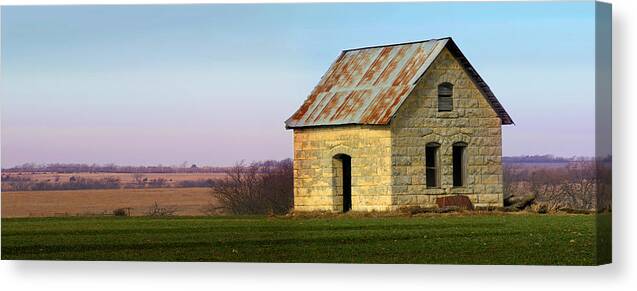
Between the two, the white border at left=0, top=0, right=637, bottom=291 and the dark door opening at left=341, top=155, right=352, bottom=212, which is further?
the dark door opening at left=341, top=155, right=352, bottom=212

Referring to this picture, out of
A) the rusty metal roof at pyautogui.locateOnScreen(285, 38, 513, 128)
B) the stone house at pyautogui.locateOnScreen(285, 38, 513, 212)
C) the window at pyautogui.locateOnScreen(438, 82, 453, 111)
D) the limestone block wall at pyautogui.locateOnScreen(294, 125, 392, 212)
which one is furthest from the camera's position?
the window at pyautogui.locateOnScreen(438, 82, 453, 111)

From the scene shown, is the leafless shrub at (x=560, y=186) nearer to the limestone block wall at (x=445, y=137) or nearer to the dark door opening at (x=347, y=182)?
the limestone block wall at (x=445, y=137)

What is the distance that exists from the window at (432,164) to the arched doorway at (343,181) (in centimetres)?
148

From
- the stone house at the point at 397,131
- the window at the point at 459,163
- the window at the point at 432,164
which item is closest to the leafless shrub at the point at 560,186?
the stone house at the point at 397,131

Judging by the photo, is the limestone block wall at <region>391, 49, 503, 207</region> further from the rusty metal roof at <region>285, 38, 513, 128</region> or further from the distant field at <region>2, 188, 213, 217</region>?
the distant field at <region>2, 188, 213, 217</region>

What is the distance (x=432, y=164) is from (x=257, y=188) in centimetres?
403

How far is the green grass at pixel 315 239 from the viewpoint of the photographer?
1150 inches

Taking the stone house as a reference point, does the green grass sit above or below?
below

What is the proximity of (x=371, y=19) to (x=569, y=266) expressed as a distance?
531 cm

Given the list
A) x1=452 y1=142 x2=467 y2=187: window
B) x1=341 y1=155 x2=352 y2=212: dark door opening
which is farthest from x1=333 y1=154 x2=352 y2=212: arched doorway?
x1=452 y1=142 x2=467 y2=187: window

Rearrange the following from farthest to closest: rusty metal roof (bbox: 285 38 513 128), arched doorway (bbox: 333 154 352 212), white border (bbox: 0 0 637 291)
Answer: arched doorway (bbox: 333 154 352 212)
rusty metal roof (bbox: 285 38 513 128)
white border (bbox: 0 0 637 291)

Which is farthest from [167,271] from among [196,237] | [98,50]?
[98,50]

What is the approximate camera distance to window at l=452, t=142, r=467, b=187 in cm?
3443

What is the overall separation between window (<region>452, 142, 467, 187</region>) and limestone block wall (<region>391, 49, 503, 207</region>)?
0.11m
